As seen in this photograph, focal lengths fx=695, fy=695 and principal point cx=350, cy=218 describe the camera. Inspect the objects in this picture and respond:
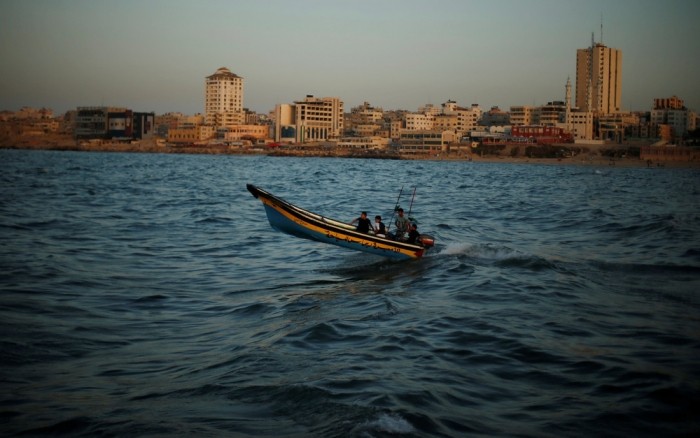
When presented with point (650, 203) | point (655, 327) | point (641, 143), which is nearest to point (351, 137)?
point (641, 143)

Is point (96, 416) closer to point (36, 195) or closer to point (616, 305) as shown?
point (616, 305)

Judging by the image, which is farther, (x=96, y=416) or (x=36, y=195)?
(x=36, y=195)

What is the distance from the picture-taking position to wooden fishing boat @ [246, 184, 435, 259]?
19125 millimetres

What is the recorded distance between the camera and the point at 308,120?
623ft

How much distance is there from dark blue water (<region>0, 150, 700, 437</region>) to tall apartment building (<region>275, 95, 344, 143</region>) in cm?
16394

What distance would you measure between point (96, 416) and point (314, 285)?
9.11 m

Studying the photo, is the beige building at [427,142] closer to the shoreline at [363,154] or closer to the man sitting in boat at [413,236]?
the shoreline at [363,154]

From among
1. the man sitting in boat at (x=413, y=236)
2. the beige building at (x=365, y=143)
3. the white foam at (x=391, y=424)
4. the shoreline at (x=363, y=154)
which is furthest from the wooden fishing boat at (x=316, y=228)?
the beige building at (x=365, y=143)

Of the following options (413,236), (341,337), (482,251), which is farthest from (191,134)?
(341,337)

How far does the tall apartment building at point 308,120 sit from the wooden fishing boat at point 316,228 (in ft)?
550

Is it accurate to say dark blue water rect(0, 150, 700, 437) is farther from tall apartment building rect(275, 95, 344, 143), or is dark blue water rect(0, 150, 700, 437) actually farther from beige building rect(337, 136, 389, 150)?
tall apartment building rect(275, 95, 344, 143)

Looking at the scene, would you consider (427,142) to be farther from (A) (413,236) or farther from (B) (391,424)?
(B) (391,424)

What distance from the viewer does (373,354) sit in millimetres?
11023

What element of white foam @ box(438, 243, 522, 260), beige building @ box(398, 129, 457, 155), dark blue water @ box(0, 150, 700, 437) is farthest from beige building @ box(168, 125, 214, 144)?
white foam @ box(438, 243, 522, 260)
